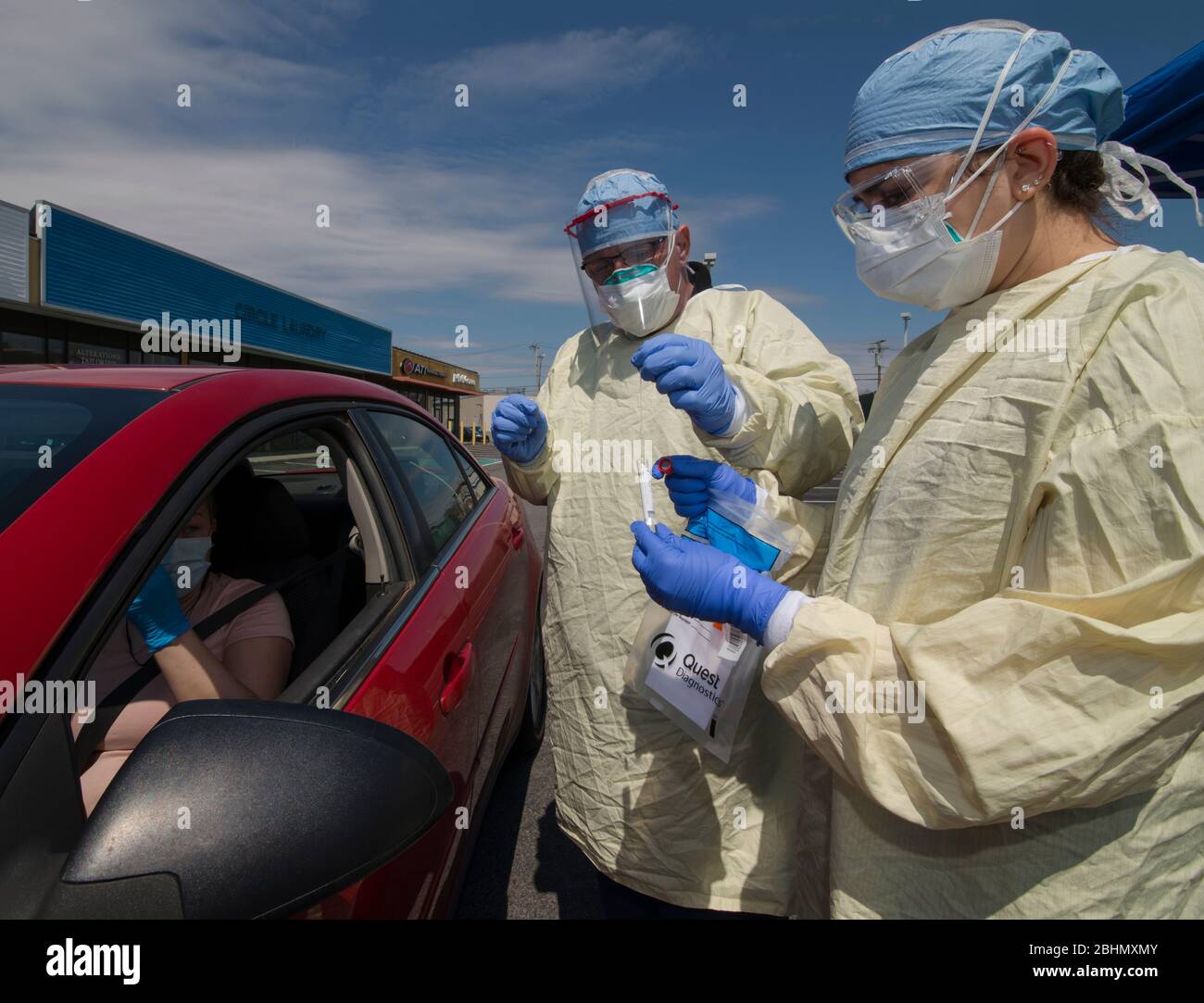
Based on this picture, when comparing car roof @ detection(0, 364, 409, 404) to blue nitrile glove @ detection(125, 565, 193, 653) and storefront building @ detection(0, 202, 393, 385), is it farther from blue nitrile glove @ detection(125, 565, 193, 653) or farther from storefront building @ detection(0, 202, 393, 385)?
storefront building @ detection(0, 202, 393, 385)

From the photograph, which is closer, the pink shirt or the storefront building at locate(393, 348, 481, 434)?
the pink shirt

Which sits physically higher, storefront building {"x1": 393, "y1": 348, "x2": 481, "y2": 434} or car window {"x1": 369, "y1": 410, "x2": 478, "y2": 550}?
storefront building {"x1": 393, "y1": 348, "x2": 481, "y2": 434}

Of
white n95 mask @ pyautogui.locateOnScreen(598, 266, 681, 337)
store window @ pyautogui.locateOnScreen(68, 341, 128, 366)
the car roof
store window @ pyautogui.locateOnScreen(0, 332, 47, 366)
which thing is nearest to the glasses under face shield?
white n95 mask @ pyautogui.locateOnScreen(598, 266, 681, 337)

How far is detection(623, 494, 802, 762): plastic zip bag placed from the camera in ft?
5.00

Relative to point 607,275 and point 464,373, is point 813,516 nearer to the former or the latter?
point 607,275

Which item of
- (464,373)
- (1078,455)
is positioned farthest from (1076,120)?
(464,373)

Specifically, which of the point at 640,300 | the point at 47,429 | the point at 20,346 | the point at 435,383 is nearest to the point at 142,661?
the point at 47,429

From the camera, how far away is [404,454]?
2377mm

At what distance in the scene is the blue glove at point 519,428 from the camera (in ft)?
6.24

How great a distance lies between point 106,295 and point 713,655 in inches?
698

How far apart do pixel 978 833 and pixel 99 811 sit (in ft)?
3.76

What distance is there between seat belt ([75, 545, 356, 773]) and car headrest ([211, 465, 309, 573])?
120 millimetres

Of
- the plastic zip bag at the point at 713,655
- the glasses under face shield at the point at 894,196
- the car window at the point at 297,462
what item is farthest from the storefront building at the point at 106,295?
the glasses under face shield at the point at 894,196

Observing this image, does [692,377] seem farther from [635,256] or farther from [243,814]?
[243,814]
